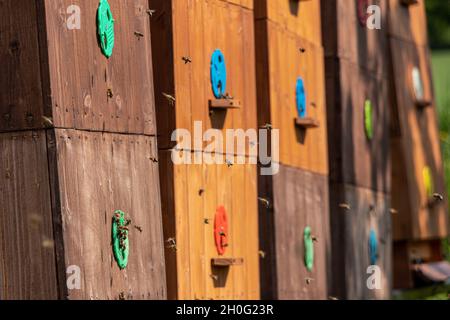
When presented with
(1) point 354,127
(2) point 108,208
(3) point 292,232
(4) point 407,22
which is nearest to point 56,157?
(2) point 108,208

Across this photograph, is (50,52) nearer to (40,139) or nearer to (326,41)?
(40,139)

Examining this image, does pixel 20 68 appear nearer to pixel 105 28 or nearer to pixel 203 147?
pixel 105 28

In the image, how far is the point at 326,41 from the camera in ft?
49.1

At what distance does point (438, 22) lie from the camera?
64.4 m

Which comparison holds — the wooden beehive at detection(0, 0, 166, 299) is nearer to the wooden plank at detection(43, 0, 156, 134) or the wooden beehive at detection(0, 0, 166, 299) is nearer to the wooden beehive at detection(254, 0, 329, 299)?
the wooden plank at detection(43, 0, 156, 134)

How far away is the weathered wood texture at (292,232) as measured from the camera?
12.3 meters

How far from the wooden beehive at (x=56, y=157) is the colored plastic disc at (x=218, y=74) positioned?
6.62 ft

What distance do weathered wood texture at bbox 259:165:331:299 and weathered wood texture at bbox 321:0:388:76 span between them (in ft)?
6.20

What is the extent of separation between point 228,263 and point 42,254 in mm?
2911

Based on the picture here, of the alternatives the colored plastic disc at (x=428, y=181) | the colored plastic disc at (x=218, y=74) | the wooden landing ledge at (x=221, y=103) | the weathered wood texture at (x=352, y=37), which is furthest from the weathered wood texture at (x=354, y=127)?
the wooden landing ledge at (x=221, y=103)

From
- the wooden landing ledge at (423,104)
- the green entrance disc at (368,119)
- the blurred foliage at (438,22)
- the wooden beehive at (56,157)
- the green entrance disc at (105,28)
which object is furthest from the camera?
the blurred foliage at (438,22)

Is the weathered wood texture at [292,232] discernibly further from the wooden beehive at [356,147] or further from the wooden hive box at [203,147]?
the wooden beehive at [356,147]

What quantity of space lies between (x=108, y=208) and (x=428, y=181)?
11.4 meters
